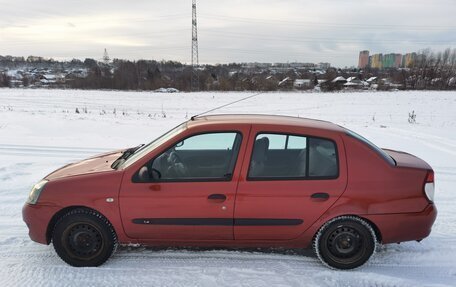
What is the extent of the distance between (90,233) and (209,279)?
4.25ft

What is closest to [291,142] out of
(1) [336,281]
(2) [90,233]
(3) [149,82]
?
(1) [336,281]

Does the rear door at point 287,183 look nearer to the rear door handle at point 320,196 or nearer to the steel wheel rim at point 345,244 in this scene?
the rear door handle at point 320,196

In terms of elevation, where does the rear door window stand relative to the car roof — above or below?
below

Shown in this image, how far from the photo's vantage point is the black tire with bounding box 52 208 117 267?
388 centimetres

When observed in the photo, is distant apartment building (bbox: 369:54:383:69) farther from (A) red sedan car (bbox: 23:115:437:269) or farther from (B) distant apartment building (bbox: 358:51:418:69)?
(A) red sedan car (bbox: 23:115:437:269)

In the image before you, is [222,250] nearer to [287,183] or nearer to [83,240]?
[287,183]

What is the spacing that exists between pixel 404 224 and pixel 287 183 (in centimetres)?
124

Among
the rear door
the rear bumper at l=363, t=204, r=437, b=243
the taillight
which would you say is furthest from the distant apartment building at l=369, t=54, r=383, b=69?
the rear door

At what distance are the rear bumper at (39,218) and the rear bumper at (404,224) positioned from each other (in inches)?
124

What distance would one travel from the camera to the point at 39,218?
3.89 meters

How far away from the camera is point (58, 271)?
3861mm

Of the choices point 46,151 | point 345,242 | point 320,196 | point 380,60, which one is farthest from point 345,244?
point 380,60

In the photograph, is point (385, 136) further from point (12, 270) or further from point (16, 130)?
point (16, 130)

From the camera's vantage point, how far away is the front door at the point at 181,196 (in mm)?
3791
